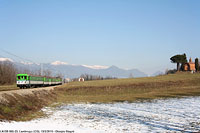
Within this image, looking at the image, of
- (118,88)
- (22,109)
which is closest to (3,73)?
(118,88)

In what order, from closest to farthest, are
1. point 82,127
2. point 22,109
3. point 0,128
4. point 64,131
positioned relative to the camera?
point 0,128, point 64,131, point 82,127, point 22,109

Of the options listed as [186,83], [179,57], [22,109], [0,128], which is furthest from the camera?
[179,57]

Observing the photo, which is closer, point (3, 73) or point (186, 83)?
point (186, 83)

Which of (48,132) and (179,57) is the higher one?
(179,57)

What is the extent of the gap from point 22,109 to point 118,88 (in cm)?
4086

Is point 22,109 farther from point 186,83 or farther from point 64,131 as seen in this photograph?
point 186,83

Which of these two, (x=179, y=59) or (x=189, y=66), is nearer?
(x=189, y=66)

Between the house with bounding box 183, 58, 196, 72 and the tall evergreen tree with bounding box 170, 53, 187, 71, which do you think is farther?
the tall evergreen tree with bounding box 170, 53, 187, 71

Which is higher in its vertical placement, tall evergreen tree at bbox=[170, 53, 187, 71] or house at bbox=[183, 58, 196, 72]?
tall evergreen tree at bbox=[170, 53, 187, 71]

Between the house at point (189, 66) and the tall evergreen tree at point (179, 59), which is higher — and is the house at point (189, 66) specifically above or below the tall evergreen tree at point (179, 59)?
below

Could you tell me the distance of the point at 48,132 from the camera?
1512cm

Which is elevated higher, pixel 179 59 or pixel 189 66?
pixel 179 59

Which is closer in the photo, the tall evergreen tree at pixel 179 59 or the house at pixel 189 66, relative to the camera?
the house at pixel 189 66

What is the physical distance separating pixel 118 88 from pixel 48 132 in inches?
1911
